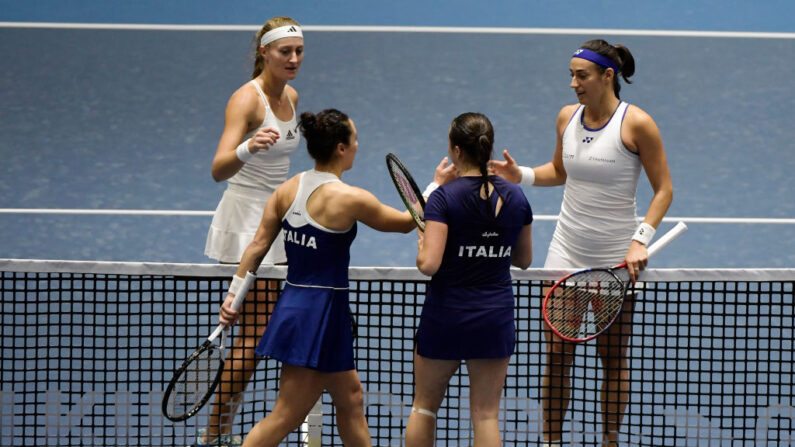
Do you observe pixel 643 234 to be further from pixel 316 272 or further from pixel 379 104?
pixel 379 104

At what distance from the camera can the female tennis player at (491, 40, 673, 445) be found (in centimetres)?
459

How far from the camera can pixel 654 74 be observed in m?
10.1

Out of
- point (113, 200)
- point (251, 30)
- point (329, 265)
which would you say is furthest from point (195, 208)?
point (329, 265)

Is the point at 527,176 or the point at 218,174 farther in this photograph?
the point at 527,176

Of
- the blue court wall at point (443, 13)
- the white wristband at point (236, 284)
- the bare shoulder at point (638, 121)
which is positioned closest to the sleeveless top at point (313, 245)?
the white wristband at point (236, 284)

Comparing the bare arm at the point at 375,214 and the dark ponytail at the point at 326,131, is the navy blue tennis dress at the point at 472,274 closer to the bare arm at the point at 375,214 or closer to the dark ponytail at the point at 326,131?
the bare arm at the point at 375,214

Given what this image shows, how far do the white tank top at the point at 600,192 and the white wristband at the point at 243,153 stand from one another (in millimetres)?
1257

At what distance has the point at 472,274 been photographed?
13.1 feet

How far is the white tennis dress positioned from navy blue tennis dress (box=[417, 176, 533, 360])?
108cm

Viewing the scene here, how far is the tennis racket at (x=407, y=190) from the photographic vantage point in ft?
13.1

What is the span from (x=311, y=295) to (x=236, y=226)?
911mm

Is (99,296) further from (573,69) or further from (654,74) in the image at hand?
(654,74)

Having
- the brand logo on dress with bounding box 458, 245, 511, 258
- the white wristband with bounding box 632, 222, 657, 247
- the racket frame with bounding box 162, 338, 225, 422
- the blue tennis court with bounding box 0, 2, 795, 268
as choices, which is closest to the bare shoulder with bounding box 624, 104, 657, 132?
the white wristband with bounding box 632, 222, 657, 247

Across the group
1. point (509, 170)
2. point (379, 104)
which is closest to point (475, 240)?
point (509, 170)
